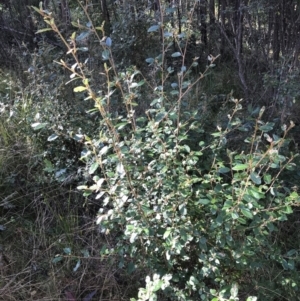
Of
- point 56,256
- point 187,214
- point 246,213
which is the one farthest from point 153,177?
point 56,256

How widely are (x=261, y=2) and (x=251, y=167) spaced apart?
1.60 meters

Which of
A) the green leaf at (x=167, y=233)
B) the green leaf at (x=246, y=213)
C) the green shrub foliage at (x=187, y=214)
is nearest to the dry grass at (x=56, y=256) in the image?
the green shrub foliage at (x=187, y=214)

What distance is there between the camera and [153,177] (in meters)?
1.75

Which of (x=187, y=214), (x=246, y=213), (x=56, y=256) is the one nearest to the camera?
(x=246, y=213)

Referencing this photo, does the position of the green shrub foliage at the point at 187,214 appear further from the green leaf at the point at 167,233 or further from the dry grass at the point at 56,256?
the dry grass at the point at 56,256

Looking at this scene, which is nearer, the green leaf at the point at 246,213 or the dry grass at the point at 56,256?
the green leaf at the point at 246,213

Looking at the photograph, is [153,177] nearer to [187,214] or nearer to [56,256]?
[187,214]

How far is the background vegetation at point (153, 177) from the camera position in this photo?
1566mm

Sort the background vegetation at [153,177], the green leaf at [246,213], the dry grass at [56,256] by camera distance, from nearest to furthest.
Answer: the green leaf at [246,213]
the background vegetation at [153,177]
the dry grass at [56,256]

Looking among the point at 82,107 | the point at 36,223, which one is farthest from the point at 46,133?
the point at 36,223

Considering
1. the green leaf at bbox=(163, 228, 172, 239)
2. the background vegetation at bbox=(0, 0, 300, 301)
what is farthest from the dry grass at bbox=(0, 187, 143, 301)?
the green leaf at bbox=(163, 228, 172, 239)

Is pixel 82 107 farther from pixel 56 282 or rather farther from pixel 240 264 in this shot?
pixel 240 264

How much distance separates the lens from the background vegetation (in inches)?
61.7

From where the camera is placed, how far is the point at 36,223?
2250mm
